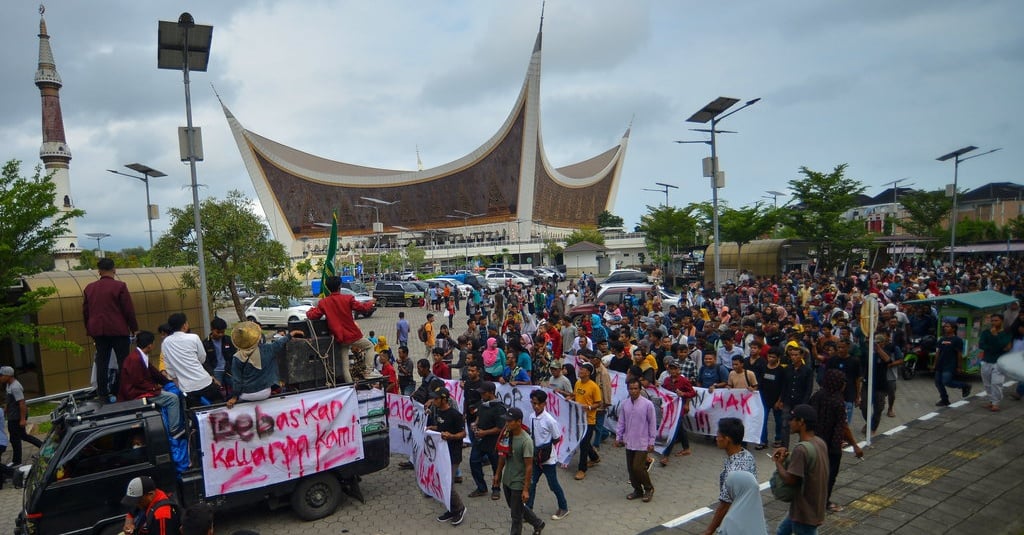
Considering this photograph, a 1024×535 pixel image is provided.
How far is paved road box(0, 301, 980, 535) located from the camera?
6.16 metres

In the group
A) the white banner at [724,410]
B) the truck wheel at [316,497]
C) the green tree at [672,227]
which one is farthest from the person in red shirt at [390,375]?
the green tree at [672,227]

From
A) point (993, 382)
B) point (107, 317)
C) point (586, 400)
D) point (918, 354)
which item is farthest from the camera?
point (918, 354)

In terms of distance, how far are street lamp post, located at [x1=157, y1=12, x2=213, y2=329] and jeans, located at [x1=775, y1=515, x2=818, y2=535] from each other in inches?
382

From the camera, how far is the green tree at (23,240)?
9.57 meters

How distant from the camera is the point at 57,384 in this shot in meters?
11.9

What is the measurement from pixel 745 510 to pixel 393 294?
2801cm

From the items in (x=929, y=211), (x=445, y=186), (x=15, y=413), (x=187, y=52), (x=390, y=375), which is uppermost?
(x=445, y=186)

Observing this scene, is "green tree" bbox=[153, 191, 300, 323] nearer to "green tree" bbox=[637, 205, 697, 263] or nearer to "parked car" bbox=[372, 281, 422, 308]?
"parked car" bbox=[372, 281, 422, 308]

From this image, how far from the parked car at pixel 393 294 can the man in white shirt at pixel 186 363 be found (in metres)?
24.2

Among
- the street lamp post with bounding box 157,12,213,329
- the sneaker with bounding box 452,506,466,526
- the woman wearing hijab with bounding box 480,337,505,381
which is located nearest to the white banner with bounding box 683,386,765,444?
the woman wearing hijab with bounding box 480,337,505,381

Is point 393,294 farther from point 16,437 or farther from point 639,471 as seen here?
point 639,471

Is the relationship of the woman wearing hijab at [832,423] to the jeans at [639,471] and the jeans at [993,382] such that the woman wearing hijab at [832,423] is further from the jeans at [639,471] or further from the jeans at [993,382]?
the jeans at [993,382]

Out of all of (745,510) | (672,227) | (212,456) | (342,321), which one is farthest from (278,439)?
(672,227)

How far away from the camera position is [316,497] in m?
6.44
